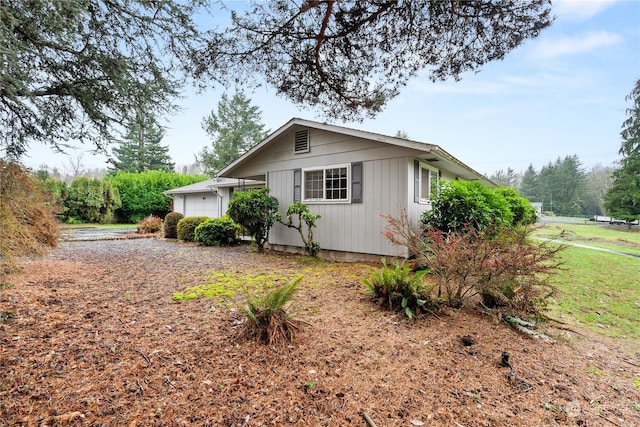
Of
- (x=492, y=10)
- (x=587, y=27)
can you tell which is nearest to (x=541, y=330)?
(x=492, y=10)

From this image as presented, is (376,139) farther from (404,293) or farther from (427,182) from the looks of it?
(404,293)

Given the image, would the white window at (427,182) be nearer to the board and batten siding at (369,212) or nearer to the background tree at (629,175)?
the board and batten siding at (369,212)

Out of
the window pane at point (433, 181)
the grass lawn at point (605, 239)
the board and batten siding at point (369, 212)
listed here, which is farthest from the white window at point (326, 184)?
the grass lawn at point (605, 239)

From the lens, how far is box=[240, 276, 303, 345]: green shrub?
2.85 meters

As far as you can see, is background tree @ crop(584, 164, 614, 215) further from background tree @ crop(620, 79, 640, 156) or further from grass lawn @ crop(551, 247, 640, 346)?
grass lawn @ crop(551, 247, 640, 346)

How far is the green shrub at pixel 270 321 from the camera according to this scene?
285cm

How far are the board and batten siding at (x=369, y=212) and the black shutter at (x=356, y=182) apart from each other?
0.29 ft

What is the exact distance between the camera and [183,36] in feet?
14.0

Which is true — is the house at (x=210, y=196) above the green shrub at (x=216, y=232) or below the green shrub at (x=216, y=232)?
above

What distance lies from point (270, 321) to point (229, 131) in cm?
2802

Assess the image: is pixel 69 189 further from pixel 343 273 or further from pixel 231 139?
pixel 343 273

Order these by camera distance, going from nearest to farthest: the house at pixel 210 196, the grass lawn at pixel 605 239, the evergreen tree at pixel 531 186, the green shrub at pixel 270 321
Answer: the green shrub at pixel 270 321 → the grass lawn at pixel 605 239 → the house at pixel 210 196 → the evergreen tree at pixel 531 186

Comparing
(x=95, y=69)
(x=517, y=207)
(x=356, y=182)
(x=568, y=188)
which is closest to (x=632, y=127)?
(x=517, y=207)

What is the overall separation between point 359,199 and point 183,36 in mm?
4741
